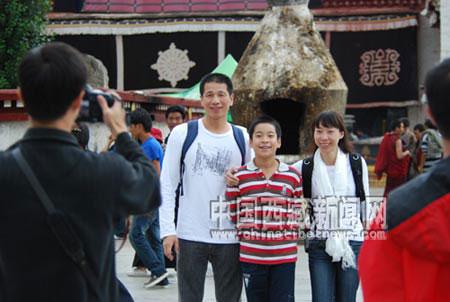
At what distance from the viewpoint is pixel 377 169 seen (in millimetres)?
13773

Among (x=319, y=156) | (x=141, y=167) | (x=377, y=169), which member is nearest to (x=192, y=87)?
(x=377, y=169)

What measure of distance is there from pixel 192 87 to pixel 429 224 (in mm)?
17700

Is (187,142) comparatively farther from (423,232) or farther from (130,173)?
(423,232)

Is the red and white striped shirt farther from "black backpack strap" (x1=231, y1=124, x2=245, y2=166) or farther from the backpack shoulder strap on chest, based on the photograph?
the backpack shoulder strap on chest

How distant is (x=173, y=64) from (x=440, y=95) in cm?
1845

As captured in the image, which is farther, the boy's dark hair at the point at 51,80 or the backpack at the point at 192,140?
the backpack at the point at 192,140

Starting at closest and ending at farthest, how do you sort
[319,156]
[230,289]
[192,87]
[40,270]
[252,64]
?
[40,270] < [230,289] < [319,156] < [252,64] < [192,87]

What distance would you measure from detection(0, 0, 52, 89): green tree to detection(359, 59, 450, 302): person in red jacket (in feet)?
32.1

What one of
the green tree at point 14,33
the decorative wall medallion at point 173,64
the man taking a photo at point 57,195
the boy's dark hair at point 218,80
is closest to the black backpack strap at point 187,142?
Result: the boy's dark hair at point 218,80

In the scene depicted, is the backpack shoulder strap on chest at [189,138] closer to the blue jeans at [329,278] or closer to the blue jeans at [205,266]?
the blue jeans at [205,266]

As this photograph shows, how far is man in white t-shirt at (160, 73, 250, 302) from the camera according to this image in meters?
5.41

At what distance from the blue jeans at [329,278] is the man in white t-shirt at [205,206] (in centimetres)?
51

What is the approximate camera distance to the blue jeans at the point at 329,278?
223 inches

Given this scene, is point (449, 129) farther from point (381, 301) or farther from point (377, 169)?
point (377, 169)
